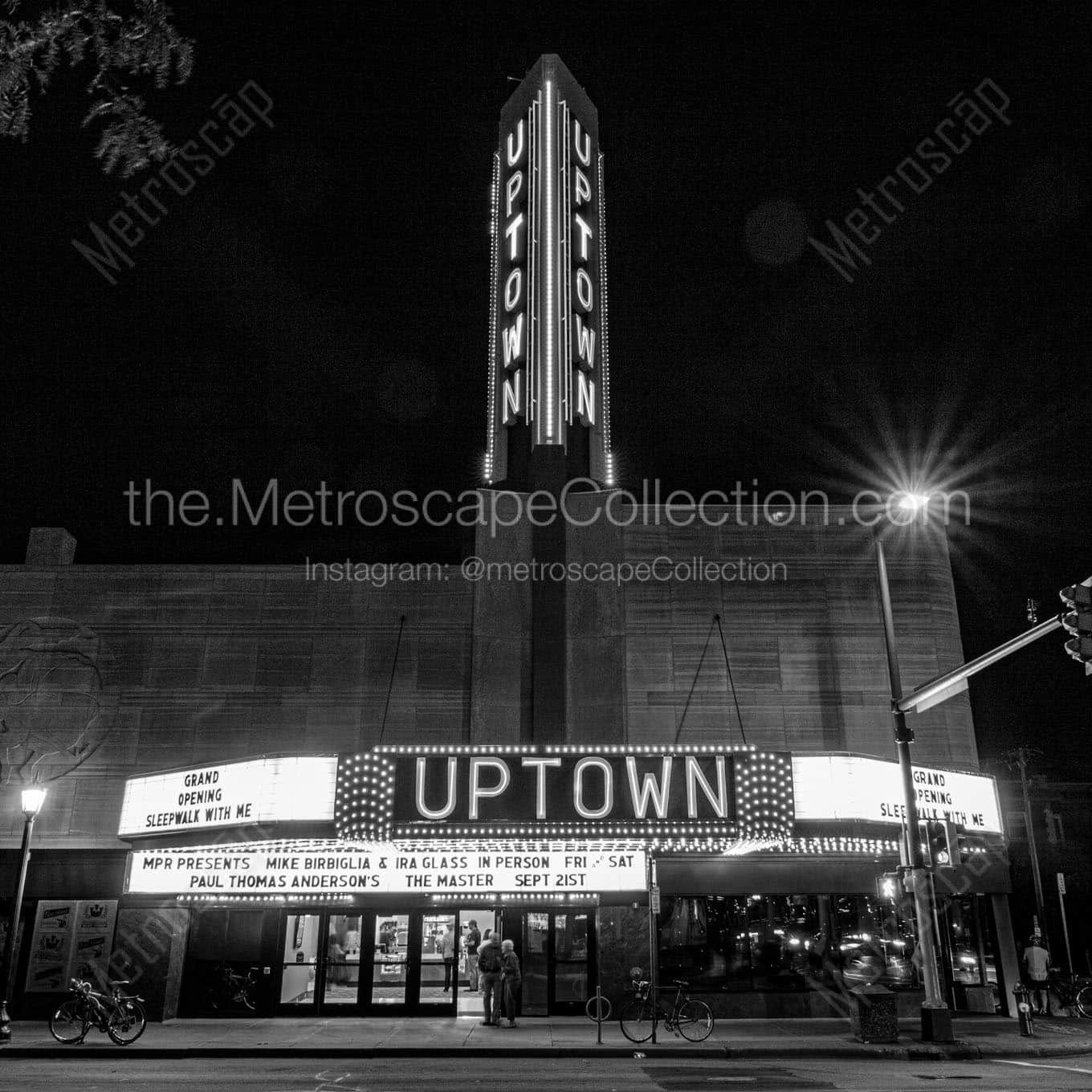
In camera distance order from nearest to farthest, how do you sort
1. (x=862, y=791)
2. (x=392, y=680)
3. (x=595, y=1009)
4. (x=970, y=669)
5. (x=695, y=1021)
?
(x=970, y=669)
(x=695, y=1021)
(x=862, y=791)
(x=595, y=1009)
(x=392, y=680)

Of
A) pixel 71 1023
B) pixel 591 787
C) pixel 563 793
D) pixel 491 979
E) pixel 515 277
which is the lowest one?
pixel 71 1023

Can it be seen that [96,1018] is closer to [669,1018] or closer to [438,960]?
[438,960]

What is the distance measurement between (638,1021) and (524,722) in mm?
7213

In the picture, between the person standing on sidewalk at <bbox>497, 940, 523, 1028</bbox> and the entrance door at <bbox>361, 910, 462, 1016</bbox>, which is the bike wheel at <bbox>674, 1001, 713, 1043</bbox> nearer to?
the person standing on sidewalk at <bbox>497, 940, 523, 1028</bbox>

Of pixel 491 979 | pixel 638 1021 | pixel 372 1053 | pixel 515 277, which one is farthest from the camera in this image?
pixel 515 277

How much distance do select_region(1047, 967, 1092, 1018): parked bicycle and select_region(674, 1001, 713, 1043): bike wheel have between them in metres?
9.54

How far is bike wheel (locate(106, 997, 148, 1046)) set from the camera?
54.9 ft

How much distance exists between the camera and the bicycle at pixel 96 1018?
54.5 feet

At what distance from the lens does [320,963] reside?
2083cm

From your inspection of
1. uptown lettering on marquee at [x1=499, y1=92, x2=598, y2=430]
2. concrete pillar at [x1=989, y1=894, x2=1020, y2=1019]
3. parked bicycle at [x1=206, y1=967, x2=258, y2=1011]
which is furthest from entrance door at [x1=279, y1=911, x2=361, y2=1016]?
concrete pillar at [x1=989, y1=894, x2=1020, y2=1019]

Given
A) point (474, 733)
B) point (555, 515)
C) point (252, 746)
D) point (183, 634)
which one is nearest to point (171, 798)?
point (252, 746)

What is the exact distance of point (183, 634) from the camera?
23.5 meters

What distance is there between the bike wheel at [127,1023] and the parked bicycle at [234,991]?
393cm

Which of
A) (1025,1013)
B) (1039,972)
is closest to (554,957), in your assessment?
(1025,1013)
